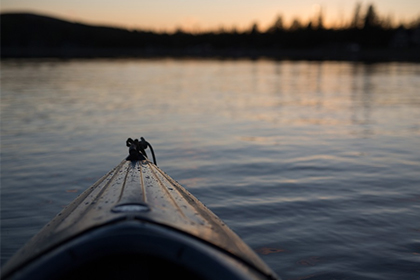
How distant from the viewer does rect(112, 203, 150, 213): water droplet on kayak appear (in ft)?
9.39

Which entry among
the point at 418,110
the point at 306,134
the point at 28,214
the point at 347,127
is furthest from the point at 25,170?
the point at 418,110

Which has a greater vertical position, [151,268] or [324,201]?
[151,268]

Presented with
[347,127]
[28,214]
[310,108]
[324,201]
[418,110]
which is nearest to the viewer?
[28,214]

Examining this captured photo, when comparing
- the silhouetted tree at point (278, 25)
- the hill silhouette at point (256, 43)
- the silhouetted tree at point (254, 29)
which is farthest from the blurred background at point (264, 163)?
the silhouetted tree at point (254, 29)

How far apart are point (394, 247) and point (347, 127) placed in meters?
10.1

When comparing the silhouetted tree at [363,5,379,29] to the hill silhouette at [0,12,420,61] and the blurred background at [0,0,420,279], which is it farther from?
the blurred background at [0,0,420,279]

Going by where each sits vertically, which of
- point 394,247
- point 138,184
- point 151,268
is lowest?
point 394,247

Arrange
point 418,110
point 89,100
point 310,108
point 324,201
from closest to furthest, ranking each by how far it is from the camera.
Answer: point 324,201 → point 418,110 → point 310,108 → point 89,100

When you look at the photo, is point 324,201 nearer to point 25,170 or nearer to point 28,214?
point 28,214

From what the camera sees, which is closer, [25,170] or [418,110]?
[25,170]

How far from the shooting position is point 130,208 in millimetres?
2916

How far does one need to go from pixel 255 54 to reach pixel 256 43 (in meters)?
20.8

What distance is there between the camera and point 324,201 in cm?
695

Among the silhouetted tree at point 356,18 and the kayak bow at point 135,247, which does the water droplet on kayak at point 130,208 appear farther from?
the silhouetted tree at point 356,18
